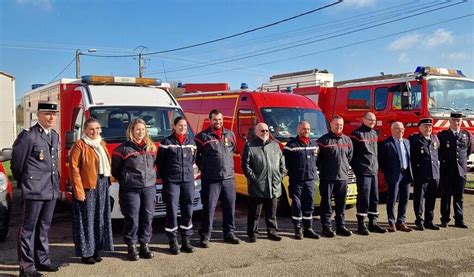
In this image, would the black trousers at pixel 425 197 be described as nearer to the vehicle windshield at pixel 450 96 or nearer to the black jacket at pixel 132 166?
the vehicle windshield at pixel 450 96

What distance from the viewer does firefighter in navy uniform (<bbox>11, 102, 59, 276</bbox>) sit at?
16.9 feet

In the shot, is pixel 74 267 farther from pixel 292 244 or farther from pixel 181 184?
pixel 292 244

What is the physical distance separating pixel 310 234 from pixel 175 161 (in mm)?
2395

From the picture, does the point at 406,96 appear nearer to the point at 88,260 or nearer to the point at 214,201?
the point at 214,201

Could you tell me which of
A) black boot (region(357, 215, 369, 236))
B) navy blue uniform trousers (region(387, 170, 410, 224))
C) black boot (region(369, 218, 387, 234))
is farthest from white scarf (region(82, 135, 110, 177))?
navy blue uniform trousers (region(387, 170, 410, 224))

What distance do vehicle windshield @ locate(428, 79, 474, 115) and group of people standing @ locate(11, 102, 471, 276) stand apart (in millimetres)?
2143

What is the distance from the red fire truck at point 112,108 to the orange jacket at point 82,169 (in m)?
1.57

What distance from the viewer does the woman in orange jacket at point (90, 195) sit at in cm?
548

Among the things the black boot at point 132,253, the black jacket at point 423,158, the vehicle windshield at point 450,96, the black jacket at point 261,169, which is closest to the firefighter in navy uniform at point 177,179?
the black boot at point 132,253

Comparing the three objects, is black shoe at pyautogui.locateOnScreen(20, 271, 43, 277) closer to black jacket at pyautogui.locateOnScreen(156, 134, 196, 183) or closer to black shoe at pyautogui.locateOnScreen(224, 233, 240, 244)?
black jacket at pyautogui.locateOnScreen(156, 134, 196, 183)

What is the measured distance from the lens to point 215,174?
6504 mm

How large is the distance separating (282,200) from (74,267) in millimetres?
4170

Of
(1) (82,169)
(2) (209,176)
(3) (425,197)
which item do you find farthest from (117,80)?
(3) (425,197)

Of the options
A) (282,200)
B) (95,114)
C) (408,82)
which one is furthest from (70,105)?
(408,82)
